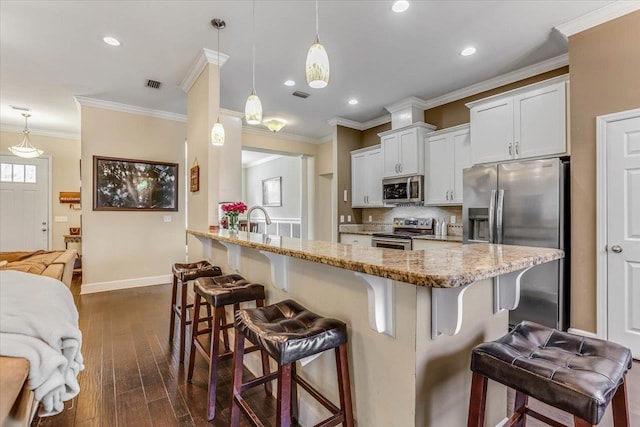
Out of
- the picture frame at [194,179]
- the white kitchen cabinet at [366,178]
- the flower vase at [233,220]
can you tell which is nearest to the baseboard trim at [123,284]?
the picture frame at [194,179]

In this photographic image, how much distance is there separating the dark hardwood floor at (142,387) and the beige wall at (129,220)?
1655mm

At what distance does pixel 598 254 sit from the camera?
263 cm

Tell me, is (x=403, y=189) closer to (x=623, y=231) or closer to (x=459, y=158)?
(x=459, y=158)

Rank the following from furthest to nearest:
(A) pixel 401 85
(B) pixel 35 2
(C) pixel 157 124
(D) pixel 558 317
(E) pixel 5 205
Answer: (E) pixel 5 205
(C) pixel 157 124
(A) pixel 401 85
(D) pixel 558 317
(B) pixel 35 2

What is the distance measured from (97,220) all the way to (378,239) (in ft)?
14.1

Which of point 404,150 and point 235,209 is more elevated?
point 404,150

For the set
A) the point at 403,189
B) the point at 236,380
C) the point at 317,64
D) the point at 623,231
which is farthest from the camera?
the point at 403,189

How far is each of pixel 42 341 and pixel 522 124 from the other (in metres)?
4.04

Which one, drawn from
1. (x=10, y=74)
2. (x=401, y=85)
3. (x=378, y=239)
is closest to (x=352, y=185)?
(x=378, y=239)

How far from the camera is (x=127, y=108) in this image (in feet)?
16.0

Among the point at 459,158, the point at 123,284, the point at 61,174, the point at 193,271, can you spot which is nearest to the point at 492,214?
the point at 459,158

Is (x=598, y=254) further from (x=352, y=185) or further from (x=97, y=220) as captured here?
(x=97, y=220)

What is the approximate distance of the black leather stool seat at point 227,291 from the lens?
6.20 feet

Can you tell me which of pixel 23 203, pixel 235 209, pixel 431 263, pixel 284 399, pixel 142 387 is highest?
pixel 23 203
